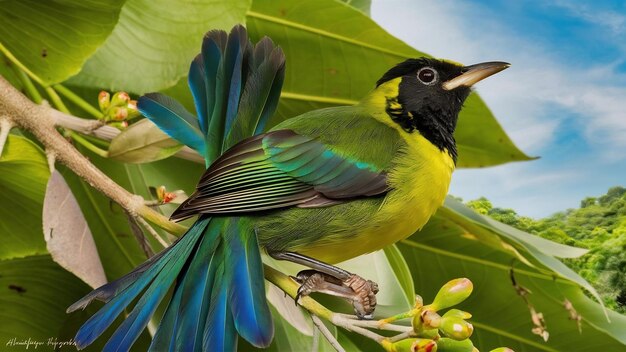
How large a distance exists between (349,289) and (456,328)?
128mm

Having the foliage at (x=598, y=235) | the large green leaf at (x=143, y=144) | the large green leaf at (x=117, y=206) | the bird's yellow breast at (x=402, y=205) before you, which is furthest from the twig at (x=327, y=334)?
the foliage at (x=598, y=235)

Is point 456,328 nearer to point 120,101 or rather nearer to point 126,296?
point 126,296

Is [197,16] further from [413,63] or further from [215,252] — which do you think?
[215,252]

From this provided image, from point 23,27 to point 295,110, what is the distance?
0.35 metres

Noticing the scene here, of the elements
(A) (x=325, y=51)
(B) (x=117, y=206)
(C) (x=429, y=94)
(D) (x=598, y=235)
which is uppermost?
(D) (x=598, y=235)

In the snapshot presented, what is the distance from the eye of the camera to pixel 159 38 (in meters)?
1.00

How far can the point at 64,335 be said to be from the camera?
99 cm

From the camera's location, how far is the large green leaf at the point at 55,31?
91 cm

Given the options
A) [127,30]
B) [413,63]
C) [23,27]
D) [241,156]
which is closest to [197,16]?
[127,30]

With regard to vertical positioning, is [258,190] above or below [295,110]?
below

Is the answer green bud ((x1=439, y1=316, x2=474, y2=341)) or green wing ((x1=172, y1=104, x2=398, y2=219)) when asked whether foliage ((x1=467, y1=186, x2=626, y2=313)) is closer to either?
green wing ((x1=172, y1=104, x2=398, y2=219))

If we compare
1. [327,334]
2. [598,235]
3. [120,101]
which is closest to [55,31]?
[120,101]

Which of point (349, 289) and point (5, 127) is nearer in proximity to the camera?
point (349, 289)

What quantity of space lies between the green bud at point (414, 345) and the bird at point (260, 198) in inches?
2.7
